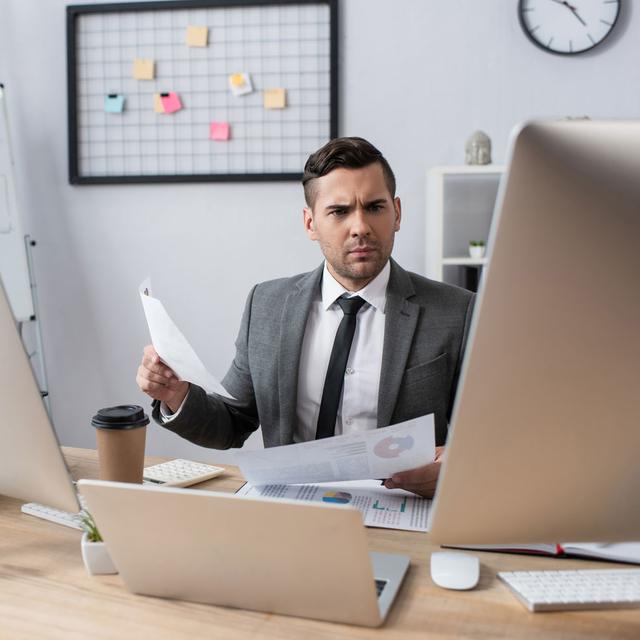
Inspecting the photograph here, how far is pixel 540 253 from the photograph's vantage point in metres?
0.55

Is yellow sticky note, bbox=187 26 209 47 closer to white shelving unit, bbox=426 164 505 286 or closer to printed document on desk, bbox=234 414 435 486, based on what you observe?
white shelving unit, bbox=426 164 505 286

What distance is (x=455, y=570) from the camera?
883mm

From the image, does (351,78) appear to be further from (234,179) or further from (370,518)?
(370,518)

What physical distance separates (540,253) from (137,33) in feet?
8.63

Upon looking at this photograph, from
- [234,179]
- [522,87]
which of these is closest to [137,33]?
[234,179]

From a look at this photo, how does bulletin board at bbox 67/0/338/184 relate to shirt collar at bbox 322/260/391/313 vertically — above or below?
above

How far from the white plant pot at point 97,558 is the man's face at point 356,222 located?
34.8 inches

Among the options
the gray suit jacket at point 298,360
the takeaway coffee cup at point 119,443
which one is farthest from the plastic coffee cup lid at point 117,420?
the gray suit jacket at point 298,360

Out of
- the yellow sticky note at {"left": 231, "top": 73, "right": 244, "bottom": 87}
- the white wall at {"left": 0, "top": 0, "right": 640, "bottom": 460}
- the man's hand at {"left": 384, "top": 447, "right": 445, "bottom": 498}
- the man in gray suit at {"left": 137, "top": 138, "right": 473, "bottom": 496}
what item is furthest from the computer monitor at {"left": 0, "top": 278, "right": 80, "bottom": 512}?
the yellow sticky note at {"left": 231, "top": 73, "right": 244, "bottom": 87}

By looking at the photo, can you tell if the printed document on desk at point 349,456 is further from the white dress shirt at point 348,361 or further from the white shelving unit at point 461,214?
the white shelving unit at point 461,214

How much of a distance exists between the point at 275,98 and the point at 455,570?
2191 mm

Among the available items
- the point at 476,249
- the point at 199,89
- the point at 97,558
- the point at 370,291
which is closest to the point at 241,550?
the point at 97,558

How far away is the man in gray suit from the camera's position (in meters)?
1.55

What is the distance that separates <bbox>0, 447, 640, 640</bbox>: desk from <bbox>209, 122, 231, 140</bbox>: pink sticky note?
208 cm
